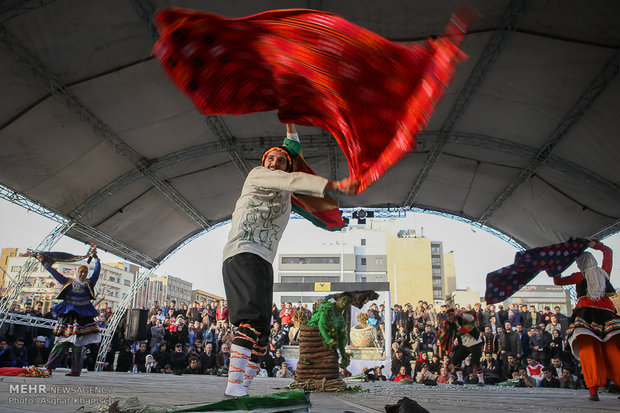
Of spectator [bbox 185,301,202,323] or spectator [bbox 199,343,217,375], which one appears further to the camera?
spectator [bbox 185,301,202,323]

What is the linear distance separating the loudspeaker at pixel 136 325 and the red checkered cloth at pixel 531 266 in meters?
10.1

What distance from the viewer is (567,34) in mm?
7219

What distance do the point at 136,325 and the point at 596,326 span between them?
11.5m

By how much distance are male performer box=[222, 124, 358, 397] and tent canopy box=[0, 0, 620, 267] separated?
17.6ft

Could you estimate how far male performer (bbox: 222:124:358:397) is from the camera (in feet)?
8.45

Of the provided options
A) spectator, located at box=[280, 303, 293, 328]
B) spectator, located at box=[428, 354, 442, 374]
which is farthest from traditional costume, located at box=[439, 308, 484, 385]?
spectator, located at box=[280, 303, 293, 328]

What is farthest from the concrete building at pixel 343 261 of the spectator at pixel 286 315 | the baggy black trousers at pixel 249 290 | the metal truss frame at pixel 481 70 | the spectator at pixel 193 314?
the baggy black trousers at pixel 249 290

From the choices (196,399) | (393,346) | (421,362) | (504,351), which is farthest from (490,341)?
(196,399)

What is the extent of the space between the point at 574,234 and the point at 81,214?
13071mm

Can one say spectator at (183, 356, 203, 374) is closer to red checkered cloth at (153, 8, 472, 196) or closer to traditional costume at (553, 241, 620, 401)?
traditional costume at (553, 241, 620, 401)

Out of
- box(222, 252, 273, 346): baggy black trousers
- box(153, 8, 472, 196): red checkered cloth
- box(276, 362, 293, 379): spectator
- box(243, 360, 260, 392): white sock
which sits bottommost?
box(276, 362, 293, 379): spectator

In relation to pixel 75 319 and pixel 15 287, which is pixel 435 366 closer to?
pixel 75 319

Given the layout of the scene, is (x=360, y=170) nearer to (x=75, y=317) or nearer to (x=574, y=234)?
(x=75, y=317)

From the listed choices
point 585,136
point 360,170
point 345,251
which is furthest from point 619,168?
point 345,251
